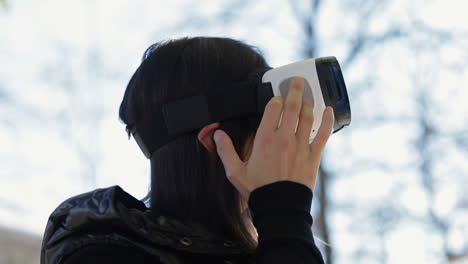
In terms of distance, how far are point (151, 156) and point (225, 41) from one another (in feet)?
1.20

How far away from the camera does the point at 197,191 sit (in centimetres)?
149

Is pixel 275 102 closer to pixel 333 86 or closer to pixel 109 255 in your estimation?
pixel 333 86

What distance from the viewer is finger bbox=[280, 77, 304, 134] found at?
136 centimetres

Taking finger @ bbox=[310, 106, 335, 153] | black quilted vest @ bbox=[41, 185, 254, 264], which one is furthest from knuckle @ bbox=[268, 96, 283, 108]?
black quilted vest @ bbox=[41, 185, 254, 264]

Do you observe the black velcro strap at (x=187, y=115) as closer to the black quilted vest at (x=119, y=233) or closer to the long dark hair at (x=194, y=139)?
the long dark hair at (x=194, y=139)

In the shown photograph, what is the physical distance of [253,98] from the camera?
1488mm

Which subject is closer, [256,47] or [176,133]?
[176,133]

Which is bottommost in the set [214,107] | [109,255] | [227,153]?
[109,255]

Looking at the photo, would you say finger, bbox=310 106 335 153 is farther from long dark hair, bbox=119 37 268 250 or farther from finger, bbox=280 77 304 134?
long dark hair, bbox=119 37 268 250

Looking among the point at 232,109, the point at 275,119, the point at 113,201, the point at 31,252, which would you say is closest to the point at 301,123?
the point at 275,119

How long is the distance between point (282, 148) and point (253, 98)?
0.70 ft

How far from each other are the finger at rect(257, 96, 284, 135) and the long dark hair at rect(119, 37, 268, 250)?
0.13 metres

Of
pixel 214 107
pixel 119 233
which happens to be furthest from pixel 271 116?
pixel 119 233

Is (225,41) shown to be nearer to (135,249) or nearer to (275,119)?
(275,119)
